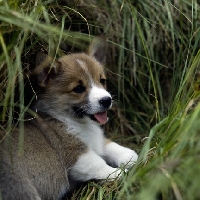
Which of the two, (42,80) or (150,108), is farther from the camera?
(150,108)

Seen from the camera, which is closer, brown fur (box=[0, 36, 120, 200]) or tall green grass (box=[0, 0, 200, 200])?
tall green grass (box=[0, 0, 200, 200])

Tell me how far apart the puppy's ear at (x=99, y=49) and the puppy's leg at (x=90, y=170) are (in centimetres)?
103

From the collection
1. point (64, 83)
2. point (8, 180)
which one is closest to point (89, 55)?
point (64, 83)

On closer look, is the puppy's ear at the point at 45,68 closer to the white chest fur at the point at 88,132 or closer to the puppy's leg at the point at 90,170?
the white chest fur at the point at 88,132

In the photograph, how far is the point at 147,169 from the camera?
320 cm

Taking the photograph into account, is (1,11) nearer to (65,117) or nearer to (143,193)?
(65,117)

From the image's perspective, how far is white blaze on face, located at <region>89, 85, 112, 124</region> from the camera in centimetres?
408

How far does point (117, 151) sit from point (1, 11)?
1573 mm

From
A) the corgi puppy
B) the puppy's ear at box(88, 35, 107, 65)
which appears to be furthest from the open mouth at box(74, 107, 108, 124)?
the puppy's ear at box(88, 35, 107, 65)

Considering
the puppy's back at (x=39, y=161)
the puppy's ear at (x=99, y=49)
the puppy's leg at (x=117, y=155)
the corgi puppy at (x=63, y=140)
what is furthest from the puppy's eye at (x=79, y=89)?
the puppy's leg at (x=117, y=155)

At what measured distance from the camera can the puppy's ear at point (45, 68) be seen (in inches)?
159

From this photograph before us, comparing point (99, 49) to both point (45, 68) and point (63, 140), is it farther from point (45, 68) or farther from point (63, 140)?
point (63, 140)

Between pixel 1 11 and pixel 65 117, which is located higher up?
pixel 1 11

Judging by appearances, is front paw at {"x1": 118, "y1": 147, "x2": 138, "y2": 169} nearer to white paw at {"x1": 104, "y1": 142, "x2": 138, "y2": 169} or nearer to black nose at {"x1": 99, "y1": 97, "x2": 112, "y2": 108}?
white paw at {"x1": 104, "y1": 142, "x2": 138, "y2": 169}
